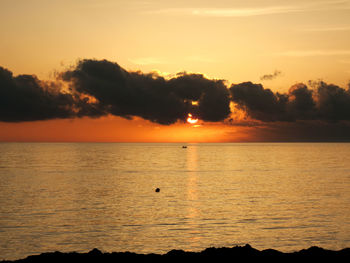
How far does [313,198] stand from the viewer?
64438mm

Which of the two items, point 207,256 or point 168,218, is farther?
point 168,218

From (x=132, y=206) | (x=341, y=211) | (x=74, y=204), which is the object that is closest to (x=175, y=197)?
(x=132, y=206)

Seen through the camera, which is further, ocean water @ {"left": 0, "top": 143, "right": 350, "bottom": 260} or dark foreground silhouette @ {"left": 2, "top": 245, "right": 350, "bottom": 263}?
ocean water @ {"left": 0, "top": 143, "right": 350, "bottom": 260}

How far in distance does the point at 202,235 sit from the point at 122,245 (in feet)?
26.2

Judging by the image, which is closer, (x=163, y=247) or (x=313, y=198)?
(x=163, y=247)

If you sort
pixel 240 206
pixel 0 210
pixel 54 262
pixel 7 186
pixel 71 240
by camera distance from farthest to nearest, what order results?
1. pixel 7 186
2. pixel 240 206
3. pixel 0 210
4. pixel 71 240
5. pixel 54 262

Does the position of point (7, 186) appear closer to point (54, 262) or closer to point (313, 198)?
point (313, 198)

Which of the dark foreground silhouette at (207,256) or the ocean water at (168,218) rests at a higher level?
the dark foreground silhouette at (207,256)

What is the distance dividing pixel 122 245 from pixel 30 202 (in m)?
28.6

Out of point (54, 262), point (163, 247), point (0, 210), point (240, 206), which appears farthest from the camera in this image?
point (240, 206)

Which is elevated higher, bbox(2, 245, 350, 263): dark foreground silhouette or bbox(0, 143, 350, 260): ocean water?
bbox(2, 245, 350, 263): dark foreground silhouette

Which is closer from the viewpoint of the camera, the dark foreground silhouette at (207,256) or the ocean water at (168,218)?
the dark foreground silhouette at (207,256)

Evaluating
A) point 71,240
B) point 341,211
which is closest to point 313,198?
point 341,211

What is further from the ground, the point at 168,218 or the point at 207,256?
the point at 207,256
